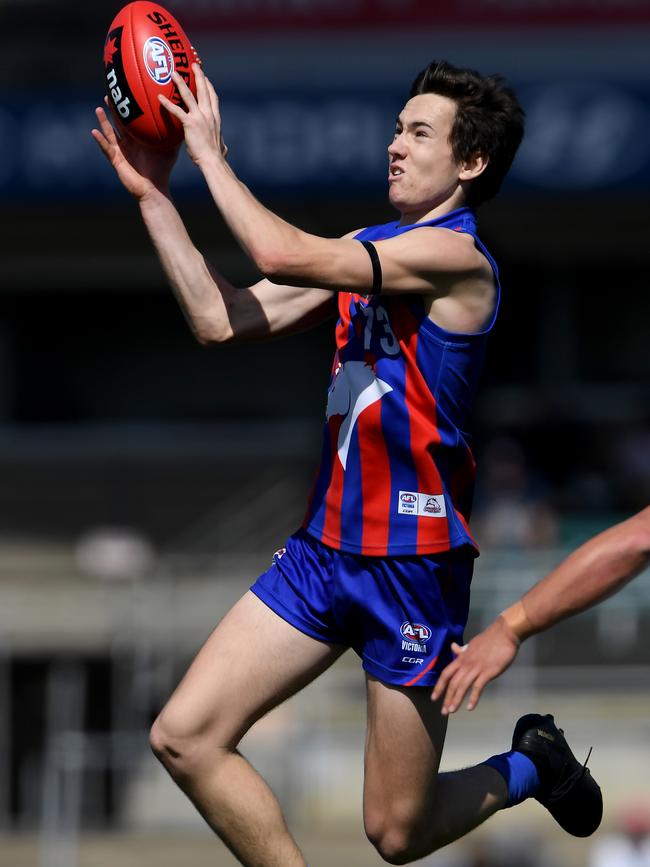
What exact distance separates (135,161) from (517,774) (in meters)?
2.23

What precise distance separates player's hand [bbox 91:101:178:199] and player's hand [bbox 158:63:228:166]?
24 centimetres

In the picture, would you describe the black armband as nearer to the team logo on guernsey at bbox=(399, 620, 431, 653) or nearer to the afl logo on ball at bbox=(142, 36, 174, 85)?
the afl logo on ball at bbox=(142, 36, 174, 85)

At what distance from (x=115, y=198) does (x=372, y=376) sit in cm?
1079

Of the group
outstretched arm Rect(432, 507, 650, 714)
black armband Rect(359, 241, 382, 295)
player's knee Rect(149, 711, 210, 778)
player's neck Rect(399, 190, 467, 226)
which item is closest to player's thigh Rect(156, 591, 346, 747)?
player's knee Rect(149, 711, 210, 778)

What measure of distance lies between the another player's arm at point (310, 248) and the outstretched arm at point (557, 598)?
89cm

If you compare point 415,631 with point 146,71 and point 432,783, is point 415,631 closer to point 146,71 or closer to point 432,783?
point 432,783

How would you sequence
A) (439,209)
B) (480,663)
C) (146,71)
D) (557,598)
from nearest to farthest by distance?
(557,598) < (480,663) < (146,71) < (439,209)

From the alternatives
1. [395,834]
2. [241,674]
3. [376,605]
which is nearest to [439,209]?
[376,605]

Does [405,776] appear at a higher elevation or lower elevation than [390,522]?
lower

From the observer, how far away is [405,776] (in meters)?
4.58

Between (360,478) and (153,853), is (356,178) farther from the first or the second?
(360,478)

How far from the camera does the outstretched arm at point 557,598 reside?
3994 millimetres

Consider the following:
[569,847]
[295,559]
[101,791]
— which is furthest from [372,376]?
[101,791]

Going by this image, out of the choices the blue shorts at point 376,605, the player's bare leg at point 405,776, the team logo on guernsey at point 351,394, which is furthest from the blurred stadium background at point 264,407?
the team logo on guernsey at point 351,394
